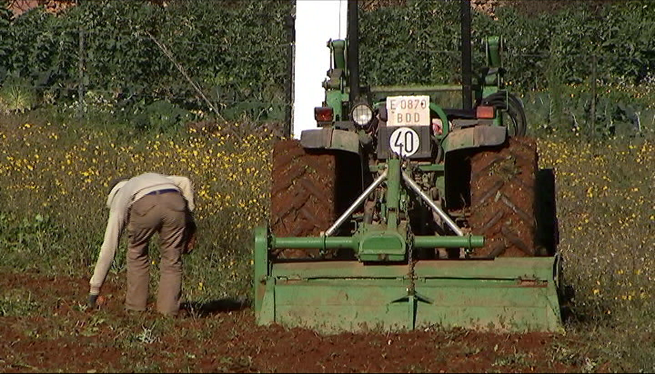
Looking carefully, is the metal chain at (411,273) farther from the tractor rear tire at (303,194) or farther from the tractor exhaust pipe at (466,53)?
the tractor exhaust pipe at (466,53)

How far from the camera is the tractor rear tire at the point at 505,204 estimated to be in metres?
9.21

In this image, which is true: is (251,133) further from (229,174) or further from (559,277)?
(559,277)

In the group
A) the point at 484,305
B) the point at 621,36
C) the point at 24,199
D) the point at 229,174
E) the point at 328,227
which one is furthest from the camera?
the point at 621,36

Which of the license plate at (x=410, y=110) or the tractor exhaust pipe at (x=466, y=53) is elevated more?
the tractor exhaust pipe at (x=466, y=53)

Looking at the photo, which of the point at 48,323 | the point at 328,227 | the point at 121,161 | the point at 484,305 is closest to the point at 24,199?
the point at 121,161

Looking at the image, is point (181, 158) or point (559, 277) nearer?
point (559, 277)

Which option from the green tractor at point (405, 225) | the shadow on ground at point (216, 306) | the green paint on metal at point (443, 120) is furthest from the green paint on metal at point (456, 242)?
the shadow on ground at point (216, 306)

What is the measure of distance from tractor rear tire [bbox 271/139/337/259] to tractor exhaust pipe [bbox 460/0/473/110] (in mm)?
1337

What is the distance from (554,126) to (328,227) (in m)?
9.79

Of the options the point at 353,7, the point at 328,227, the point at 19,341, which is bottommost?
the point at 19,341

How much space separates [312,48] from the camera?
1717cm

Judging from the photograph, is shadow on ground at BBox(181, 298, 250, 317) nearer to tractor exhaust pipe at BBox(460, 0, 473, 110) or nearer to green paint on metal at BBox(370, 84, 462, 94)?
green paint on metal at BBox(370, 84, 462, 94)

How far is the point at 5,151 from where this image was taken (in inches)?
597

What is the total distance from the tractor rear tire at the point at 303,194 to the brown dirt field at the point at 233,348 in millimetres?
752
